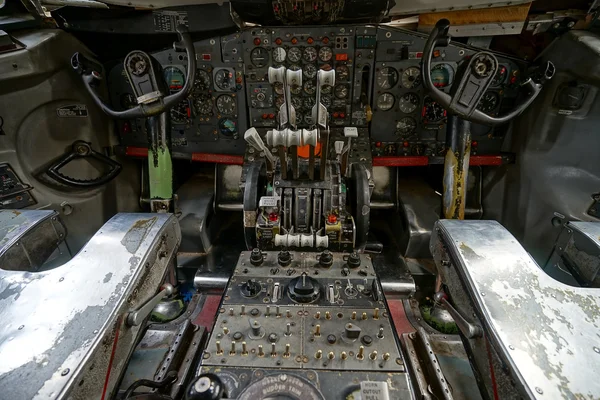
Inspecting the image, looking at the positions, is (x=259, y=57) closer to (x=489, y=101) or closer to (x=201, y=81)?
(x=201, y=81)

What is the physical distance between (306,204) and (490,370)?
1338mm

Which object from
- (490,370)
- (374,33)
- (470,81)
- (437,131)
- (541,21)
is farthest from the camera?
(437,131)

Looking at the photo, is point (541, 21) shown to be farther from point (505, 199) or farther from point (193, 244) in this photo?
point (193, 244)

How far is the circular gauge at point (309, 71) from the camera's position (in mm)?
2942

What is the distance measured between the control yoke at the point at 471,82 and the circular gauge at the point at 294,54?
3.57ft

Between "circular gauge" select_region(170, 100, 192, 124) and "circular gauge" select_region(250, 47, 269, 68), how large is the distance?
747 mm

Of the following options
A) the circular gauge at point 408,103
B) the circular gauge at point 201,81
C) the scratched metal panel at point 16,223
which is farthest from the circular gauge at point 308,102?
the scratched metal panel at point 16,223

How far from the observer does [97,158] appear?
2939 mm

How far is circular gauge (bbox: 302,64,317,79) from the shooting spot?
116 inches

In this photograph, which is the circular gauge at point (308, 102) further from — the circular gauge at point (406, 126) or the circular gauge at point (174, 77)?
the circular gauge at point (174, 77)

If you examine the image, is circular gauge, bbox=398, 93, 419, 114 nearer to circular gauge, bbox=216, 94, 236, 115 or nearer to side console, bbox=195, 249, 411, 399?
circular gauge, bbox=216, 94, 236, 115

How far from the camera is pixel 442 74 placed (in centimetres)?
287

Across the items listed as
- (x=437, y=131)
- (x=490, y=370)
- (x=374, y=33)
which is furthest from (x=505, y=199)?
(x=490, y=370)

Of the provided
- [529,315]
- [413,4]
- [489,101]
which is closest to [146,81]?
[413,4]
